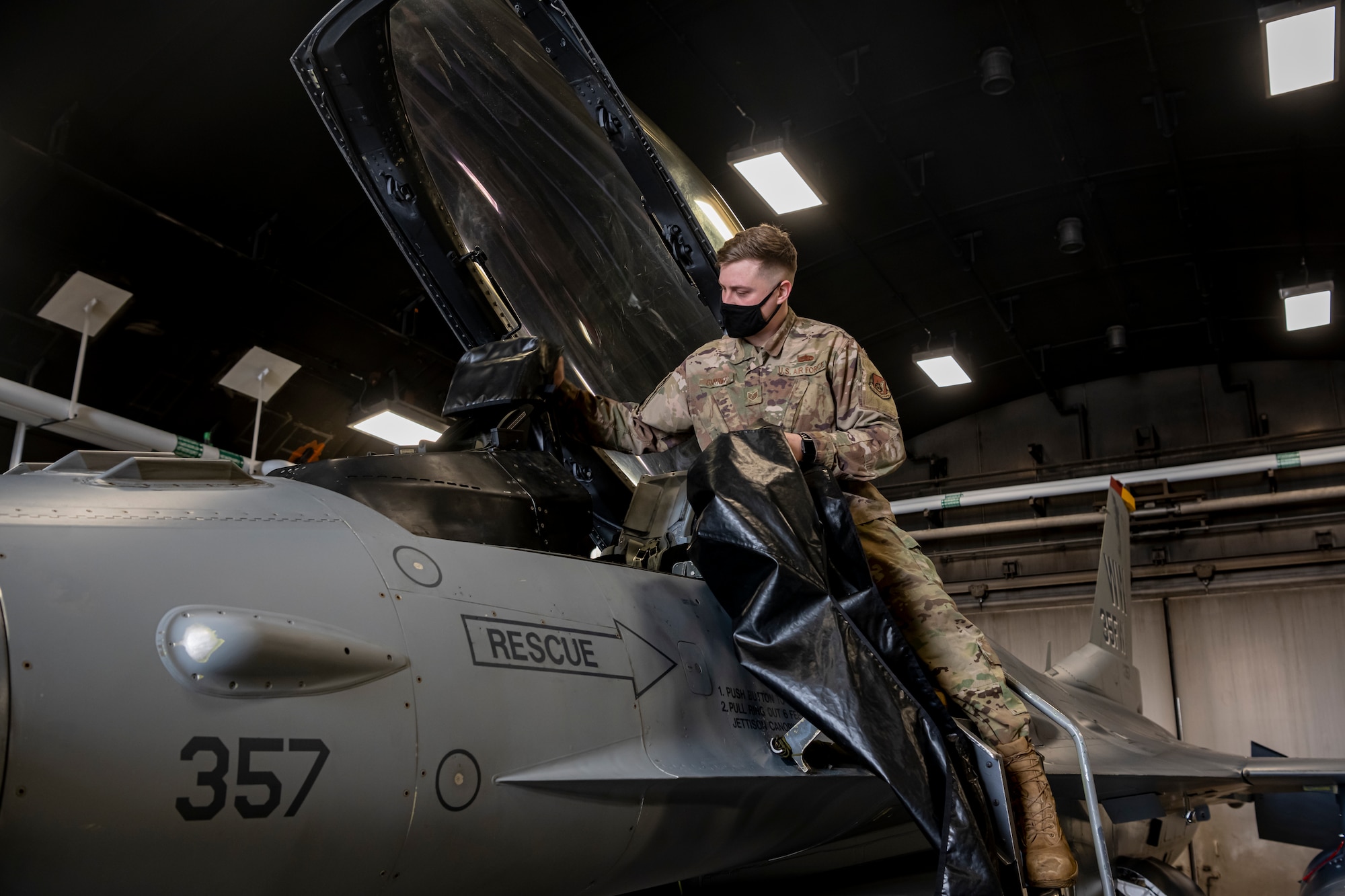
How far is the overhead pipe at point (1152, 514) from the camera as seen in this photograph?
1386 cm

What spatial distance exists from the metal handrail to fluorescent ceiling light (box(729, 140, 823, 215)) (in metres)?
6.93

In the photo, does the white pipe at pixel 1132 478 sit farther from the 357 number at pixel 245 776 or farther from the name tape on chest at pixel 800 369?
the 357 number at pixel 245 776

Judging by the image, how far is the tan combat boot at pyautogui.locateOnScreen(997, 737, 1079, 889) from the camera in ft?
8.97

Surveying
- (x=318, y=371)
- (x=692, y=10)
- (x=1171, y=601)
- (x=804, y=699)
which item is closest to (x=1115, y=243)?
(x=1171, y=601)

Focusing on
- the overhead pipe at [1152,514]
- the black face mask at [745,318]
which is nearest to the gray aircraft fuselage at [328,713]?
the black face mask at [745,318]

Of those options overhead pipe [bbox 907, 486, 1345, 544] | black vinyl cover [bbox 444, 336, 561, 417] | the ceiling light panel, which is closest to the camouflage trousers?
black vinyl cover [bbox 444, 336, 561, 417]

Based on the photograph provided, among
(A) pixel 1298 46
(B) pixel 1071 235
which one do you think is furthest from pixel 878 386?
(B) pixel 1071 235

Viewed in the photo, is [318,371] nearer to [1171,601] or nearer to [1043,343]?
[1043,343]

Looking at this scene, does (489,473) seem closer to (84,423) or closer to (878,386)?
(878,386)

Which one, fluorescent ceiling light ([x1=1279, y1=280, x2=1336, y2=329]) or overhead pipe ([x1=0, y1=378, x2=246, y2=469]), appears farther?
fluorescent ceiling light ([x1=1279, y1=280, x2=1336, y2=329])

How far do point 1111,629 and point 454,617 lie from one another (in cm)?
816

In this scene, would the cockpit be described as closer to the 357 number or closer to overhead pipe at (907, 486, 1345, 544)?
the 357 number

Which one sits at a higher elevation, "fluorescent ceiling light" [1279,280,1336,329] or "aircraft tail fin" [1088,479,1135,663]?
"fluorescent ceiling light" [1279,280,1336,329]

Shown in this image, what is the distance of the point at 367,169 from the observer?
12.2 ft
